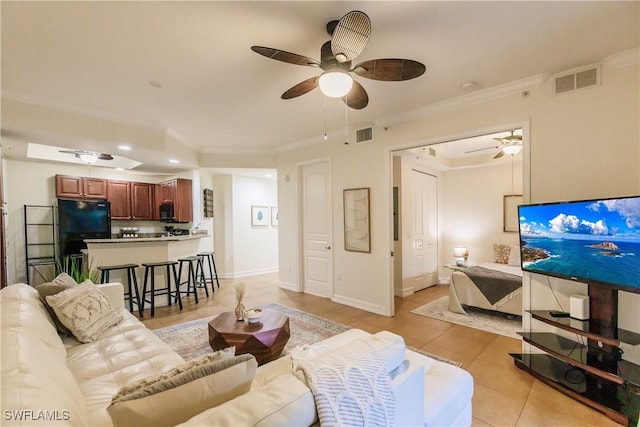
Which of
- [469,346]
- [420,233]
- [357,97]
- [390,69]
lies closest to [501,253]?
[420,233]

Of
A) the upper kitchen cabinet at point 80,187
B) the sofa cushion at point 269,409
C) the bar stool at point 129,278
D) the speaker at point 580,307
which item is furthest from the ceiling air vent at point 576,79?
the upper kitchen cabinet at point 80,187

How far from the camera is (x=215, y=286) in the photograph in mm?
5801

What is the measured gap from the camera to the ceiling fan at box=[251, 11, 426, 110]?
1712 millimetres

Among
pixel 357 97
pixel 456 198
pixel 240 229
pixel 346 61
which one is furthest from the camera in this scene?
pixel 240 229

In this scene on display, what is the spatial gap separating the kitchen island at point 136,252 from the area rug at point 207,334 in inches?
49.8

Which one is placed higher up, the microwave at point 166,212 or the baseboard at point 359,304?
the microwave at point 166,212

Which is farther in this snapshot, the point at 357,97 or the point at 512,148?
the point at 512,148

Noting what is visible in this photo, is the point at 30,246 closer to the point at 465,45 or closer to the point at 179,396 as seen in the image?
the point at 179,396

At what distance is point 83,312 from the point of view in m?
2.25

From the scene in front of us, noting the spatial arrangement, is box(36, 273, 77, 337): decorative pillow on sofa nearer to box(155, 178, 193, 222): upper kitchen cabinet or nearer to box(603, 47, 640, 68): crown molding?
box(155, 178, 193, 222): upper kitchen cabinet

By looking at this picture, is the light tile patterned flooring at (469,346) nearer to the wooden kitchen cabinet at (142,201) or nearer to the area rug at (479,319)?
the area rug at (479,319)

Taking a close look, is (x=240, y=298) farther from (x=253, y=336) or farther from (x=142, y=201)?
(x=142, y=201)

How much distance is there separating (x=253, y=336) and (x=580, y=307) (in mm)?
2800

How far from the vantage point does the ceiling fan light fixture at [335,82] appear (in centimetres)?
203
